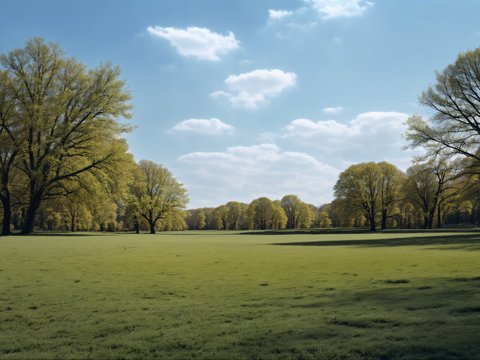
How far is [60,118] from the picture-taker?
45656 mm

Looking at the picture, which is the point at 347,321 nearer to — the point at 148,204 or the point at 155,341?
the point at 155,341

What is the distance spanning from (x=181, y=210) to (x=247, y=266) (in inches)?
2848

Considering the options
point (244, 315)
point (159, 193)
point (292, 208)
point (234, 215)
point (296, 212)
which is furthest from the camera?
point (234, 215)

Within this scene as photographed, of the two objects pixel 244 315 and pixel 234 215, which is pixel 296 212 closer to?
pixel 234 215

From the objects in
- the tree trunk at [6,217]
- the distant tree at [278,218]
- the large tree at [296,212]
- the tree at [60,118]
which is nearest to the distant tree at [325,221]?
the large tree at [296,212]

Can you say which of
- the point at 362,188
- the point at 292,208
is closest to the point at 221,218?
the point at 292,208

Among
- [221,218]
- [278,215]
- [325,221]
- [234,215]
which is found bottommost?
[325,221]

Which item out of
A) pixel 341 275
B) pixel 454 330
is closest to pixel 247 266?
pixel 341 275

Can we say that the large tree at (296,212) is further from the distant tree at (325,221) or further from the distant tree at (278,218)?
the distant tree at (278,218)

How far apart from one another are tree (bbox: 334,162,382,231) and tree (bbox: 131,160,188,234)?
124ft

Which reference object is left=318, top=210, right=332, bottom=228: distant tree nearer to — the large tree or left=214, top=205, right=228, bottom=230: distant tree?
the large tree

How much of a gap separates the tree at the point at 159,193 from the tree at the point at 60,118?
38103mm

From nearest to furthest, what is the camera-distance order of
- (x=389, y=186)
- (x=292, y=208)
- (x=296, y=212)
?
(x=389, y=186), (x=296, y=212), (x=292, y=208)

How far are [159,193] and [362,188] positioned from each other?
47389mm
